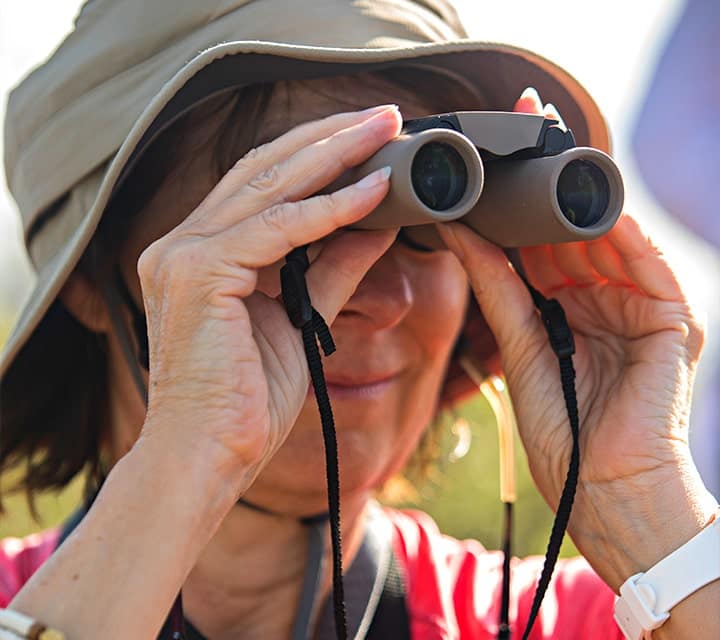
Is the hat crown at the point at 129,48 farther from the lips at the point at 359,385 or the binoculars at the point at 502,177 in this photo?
the lips at the point at 359,385

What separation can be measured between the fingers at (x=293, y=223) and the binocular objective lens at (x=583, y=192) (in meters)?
0.32

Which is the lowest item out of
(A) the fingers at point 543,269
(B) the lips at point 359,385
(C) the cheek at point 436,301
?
(B) the lips at point 359,385

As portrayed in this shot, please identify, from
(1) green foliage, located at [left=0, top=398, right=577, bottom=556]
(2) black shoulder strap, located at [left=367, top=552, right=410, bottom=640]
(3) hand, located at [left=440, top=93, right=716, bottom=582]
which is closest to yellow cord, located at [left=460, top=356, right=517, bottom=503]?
(3) hand, located at [left=440, top=93, right=716, bottom=582]

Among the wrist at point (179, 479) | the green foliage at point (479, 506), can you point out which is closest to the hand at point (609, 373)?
the wrist at point (179, 479)

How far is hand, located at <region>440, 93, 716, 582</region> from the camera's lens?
1.96 m

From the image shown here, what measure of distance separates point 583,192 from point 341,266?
1.33 feet

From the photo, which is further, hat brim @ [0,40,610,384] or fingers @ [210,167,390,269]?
hat brim @ [0,40,610,384]

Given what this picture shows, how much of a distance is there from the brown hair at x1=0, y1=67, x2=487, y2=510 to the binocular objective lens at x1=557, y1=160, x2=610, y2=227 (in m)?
0.45

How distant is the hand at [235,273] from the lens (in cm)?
169

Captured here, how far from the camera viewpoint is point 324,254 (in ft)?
6.01

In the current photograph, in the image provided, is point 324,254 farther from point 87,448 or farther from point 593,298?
point 87,448

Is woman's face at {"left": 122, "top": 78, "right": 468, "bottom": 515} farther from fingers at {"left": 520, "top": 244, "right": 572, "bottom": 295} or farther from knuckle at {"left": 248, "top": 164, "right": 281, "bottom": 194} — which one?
knuckle at {"left": 248, "top": 164, "right": 281, "bottom": 194}

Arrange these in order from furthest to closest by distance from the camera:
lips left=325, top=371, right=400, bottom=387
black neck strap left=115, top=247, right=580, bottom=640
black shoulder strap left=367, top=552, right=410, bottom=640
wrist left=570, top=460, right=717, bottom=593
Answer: black shoulder strap left=367, top=552, right=410, bottom=640 < lips left=325, top=371, right=400, bottom=387 < wrist left=570, top=460, right=717, bottom=593 < black neck strap left=115, top=247, right=580, bottom=640

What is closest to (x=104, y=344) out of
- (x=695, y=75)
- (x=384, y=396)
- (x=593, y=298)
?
(x=384, y=396)
